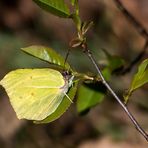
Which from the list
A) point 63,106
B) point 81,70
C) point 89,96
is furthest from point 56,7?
point 81,70

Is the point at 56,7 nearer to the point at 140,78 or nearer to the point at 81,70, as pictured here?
the point at 140,78

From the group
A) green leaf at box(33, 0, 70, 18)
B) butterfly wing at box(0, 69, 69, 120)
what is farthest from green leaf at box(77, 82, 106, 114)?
green leaf at box(33, 0, 70, 18)

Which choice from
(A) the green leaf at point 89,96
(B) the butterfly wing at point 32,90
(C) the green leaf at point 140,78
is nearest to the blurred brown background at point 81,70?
(A) the green leaf at point 89,96

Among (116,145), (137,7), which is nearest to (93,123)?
(116,145)

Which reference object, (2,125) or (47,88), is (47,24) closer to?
(2,125)

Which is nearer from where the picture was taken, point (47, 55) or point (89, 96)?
point (47, 55)

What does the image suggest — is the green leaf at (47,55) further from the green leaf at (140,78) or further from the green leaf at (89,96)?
the green leaf at (89,96)

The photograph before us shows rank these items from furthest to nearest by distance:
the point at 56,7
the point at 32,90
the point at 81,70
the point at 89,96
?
the point at 81,70, the point at 89,96, the point at 32,90, the point at 56,7
